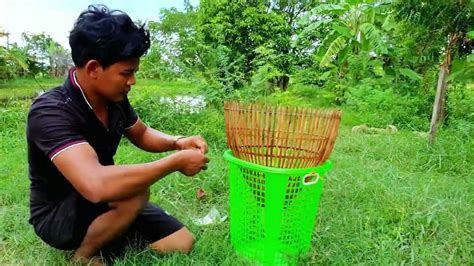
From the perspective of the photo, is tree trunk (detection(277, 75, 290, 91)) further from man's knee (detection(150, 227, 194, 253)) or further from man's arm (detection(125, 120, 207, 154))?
man's knee (detection(150, 227, 194, 253))

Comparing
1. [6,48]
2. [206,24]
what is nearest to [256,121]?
[6,48]

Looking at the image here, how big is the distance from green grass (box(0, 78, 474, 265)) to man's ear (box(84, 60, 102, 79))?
0.79 meters

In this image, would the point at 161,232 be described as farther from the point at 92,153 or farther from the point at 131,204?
the point at 92,153

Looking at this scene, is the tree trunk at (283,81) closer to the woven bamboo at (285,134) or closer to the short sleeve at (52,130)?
the woven bamboo at (285,134)

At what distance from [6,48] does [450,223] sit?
5.00 metres

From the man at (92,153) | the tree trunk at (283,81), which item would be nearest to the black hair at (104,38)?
the man at (92,153)

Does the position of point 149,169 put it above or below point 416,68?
above

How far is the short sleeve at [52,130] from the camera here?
1433 mm

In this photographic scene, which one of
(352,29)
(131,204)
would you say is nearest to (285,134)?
(131,204)

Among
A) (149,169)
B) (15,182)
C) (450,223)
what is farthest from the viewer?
(15,182)

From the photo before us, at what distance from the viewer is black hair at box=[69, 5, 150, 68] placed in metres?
1.47

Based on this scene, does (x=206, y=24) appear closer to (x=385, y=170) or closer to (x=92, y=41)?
(x=385, y=170)

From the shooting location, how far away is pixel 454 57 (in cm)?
369

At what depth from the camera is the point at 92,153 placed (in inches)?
56.6
